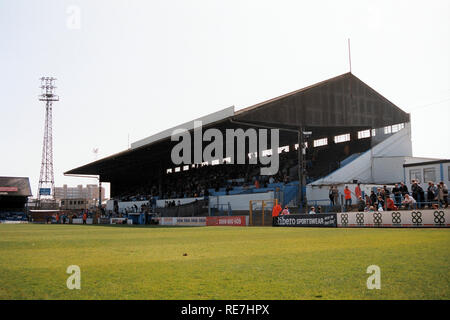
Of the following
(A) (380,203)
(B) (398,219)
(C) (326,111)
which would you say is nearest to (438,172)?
(C) (326,111)

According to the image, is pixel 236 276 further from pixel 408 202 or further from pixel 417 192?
pixel 417 192

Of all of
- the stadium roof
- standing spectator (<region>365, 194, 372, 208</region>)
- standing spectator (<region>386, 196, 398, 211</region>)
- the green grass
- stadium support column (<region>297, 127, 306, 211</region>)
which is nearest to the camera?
the green grass

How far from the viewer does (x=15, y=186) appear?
84.2 m

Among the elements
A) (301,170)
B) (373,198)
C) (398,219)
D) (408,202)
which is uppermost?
(301,170)

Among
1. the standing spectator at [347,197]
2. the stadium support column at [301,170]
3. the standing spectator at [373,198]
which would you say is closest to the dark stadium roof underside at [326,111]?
the stadium support column at [301,170]

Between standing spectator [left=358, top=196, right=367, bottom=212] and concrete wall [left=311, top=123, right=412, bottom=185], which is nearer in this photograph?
standing spectator [left=358, top=196, right=367, bottom=212]

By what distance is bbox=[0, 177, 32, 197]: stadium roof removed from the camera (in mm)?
82812

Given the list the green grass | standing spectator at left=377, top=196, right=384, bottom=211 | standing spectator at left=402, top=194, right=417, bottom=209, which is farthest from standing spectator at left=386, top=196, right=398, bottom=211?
the green grass

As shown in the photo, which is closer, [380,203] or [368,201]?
[380,203]

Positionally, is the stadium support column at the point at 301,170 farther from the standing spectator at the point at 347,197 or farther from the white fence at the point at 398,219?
the white fence at the point at 398,219

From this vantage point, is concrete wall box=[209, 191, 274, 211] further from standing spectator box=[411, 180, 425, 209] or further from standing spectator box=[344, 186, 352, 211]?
standing spectator box=[411, 180, 425, 209]
